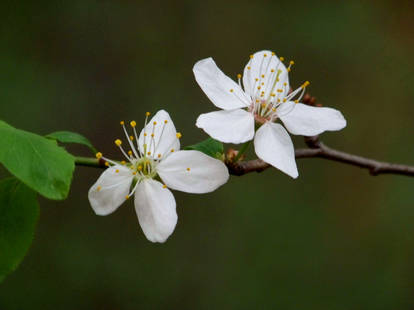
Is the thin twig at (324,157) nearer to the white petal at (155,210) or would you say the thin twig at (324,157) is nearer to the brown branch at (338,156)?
the brown branch at (338,156)

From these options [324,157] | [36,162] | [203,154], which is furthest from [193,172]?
[324,157]

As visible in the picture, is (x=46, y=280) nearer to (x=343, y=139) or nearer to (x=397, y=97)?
(x=343, y=139)

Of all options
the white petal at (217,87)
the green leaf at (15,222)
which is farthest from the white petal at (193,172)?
the green leaf at (15,222)

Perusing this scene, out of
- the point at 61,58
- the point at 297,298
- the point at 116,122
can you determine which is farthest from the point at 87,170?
the point at 297,298

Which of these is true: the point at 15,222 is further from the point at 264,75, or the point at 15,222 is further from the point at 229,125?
the point at 264,75

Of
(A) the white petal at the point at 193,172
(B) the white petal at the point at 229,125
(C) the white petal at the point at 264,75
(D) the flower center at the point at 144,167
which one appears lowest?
(D) the flower center at the point at 144,167

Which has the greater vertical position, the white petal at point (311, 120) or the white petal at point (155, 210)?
the white petal at point (311, 120)

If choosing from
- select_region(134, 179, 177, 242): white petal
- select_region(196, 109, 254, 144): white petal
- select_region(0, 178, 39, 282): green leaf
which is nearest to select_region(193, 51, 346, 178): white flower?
select_region(196, 109, 254, 144): white petal
